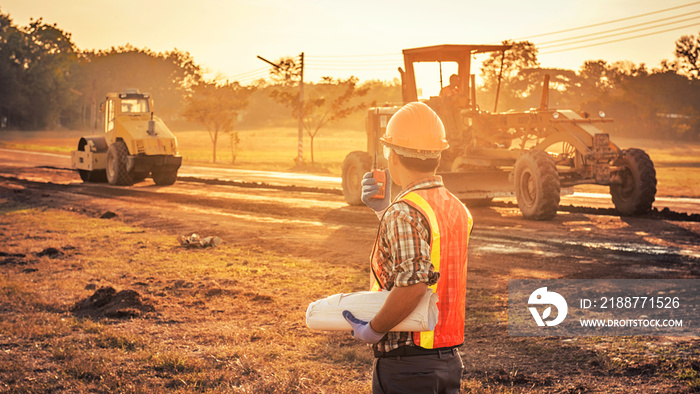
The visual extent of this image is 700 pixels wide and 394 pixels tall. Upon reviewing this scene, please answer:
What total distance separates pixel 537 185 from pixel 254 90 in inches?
1535

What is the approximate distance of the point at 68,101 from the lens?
9494 cm

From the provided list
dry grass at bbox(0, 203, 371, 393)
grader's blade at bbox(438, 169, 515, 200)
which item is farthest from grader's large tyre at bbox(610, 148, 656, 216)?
dry grass at bbox(0, 203, 371, 393)

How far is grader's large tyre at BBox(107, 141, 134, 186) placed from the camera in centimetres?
2378

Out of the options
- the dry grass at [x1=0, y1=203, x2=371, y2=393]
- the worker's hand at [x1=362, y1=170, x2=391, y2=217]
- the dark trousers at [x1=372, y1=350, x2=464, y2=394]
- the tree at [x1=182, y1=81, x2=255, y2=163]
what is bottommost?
the dry grass at [x1=0, y1=203, x2=371, y2=393]

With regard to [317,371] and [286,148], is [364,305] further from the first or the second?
[286,148]

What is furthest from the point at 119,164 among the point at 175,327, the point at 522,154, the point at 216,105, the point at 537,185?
the point at 216,105

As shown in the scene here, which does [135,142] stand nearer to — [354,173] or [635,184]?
[354,173]

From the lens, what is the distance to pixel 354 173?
18.5 metres

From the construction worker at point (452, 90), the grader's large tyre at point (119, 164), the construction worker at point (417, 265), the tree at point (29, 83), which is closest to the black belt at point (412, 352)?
the construction worker at point (417, 265)

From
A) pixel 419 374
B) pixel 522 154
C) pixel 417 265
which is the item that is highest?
pixel 522 154

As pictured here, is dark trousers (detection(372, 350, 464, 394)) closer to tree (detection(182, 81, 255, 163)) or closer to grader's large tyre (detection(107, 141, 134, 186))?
grader's large tyre (detection(107, 141, 134, 186))

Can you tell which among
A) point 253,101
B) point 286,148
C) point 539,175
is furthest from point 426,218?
point 253,101

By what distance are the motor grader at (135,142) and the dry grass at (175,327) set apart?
1049cm

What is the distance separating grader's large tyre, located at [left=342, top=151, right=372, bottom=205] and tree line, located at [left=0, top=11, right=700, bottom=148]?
332 centimetres
